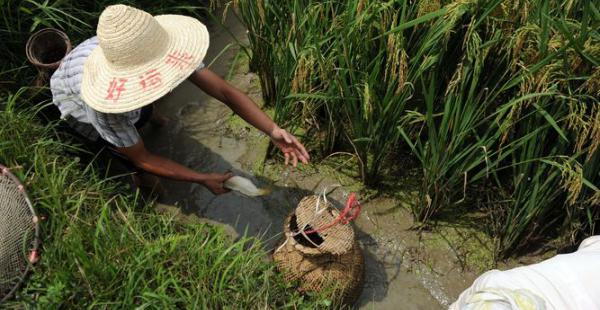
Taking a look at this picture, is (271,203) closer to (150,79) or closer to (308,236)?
(308,236)

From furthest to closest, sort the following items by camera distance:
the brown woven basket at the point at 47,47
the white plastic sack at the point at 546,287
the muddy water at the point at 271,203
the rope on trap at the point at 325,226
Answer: the brown woven basket at the point at 47,47, the muddy water at the point at 271,203, the rope on trap at the point at 325,226, the white plastic sack at the point at 546,287

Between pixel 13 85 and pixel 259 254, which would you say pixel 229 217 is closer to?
pixel 259 254

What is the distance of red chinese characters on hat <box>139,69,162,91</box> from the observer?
182 centimetres

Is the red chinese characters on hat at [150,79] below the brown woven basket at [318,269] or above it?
above

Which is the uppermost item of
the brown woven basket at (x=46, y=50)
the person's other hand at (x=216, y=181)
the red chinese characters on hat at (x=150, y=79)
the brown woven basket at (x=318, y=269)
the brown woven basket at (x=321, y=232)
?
the red chinese characters on hat at (x=150, y=79)

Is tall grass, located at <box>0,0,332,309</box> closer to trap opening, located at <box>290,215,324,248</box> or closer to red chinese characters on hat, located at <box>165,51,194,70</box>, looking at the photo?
trap opening, located at <box>290,215,324,248</box>

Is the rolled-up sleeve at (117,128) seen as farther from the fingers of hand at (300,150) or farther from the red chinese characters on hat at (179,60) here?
the fingers of hand at (300,150)

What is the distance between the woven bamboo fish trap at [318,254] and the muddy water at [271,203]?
24 cm

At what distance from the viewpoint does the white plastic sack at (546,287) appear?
1.52 m

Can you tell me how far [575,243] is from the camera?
237 centimetres

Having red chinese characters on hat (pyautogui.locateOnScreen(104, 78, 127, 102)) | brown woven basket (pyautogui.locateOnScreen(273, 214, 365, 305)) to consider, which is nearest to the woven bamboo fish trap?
brown woven basket (pyautogui.locateOnScreen(273, 214, 365, 305))

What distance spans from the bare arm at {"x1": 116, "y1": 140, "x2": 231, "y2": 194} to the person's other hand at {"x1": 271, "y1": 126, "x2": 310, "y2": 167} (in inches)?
11.1

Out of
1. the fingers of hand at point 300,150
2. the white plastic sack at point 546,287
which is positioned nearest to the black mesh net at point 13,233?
the fingers of hand at point 300,150

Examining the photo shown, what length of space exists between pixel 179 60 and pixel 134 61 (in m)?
0.16
